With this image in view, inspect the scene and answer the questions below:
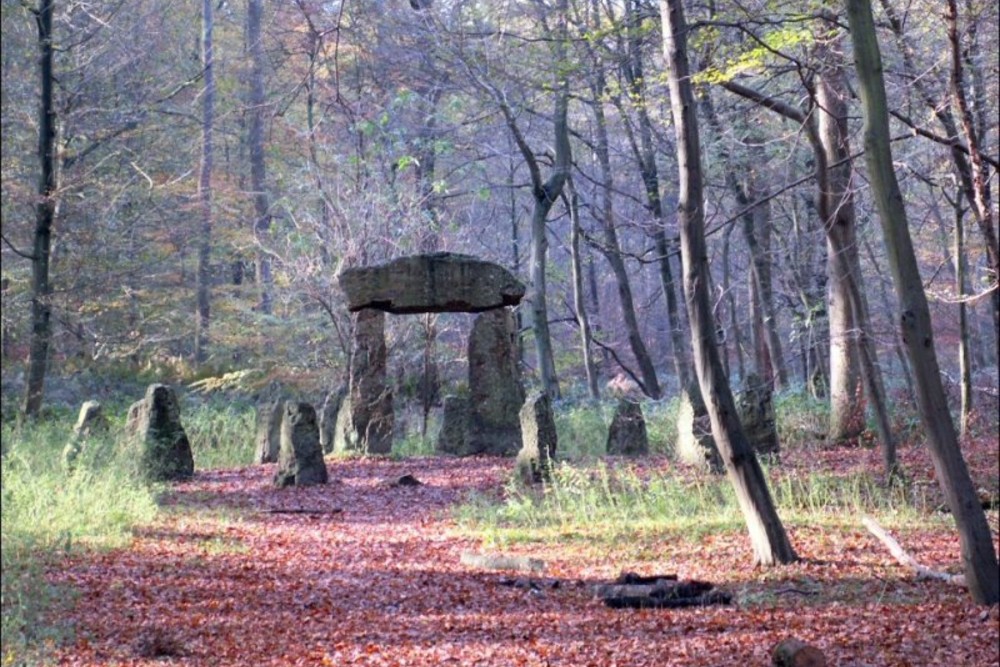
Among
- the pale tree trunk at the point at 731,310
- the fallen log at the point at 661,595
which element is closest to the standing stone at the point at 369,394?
the pale tree trunk at the point at 731,310

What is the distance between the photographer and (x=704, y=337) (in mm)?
9250

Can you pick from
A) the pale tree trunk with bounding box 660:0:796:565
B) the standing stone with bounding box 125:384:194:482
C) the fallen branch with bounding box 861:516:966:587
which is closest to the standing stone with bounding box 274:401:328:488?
the standing stone with bounding box 125:384:194:482

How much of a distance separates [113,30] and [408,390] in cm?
1355

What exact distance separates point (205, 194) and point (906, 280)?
479 inches

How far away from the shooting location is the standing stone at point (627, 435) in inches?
634

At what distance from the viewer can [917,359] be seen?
7.56 meters

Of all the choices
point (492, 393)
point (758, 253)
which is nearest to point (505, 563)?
point (492, 393)

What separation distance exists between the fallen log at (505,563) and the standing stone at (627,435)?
6362 millimetres

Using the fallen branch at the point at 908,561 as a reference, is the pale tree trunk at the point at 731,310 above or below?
above

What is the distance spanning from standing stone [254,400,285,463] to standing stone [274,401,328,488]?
8.40 ft

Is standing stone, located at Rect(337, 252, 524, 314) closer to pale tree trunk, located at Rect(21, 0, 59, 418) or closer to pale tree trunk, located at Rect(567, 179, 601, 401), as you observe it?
pale tree trunk, located at Rect(21, 0, 59, 418)

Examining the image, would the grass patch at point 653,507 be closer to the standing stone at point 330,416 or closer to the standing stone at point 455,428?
the standing stone at point 455,428

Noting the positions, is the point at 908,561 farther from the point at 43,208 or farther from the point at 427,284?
the point at 427,284

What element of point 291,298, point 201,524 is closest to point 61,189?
point 201,524
